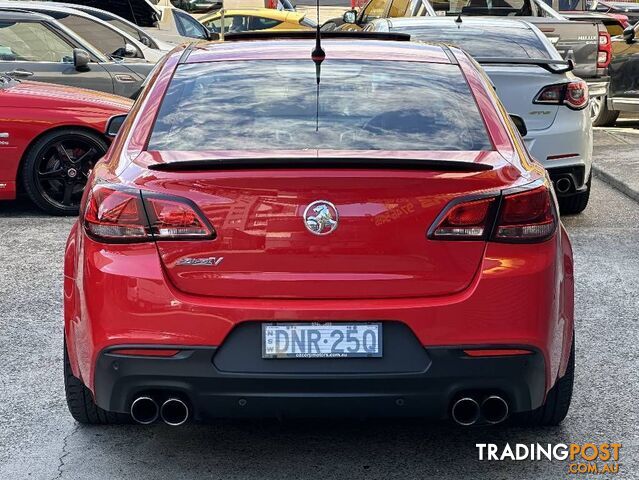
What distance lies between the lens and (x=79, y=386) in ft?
16.0

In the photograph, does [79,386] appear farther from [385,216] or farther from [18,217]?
[18,217]

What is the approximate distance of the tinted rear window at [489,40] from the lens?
35.3 feet

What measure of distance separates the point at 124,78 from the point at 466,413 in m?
9.84

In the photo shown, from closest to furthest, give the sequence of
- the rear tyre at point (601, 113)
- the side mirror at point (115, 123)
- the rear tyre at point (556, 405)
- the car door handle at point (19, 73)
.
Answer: the rear tyre at point (556, 405)
the side mirror at point (115, 123)
the car door handle at point (19, 73)
the rear tyre at point (601, 113)

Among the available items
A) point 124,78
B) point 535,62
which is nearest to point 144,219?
point 535,62

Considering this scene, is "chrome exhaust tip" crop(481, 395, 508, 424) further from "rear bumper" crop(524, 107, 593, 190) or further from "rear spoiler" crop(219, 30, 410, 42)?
"rear bumper" crop(524, 107, 593, 190)

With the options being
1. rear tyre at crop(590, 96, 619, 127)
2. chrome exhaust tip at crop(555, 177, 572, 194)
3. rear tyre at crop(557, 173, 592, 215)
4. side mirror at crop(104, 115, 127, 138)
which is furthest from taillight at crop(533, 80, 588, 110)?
rear tyre at crop(590, 96, 619, 127)

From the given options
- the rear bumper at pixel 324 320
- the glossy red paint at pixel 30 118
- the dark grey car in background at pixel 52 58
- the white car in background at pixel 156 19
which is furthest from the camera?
the white car in background at pixel 156 19

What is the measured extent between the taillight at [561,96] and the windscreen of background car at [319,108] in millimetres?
4726

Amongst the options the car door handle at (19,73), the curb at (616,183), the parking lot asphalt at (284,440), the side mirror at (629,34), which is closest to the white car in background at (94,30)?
the car door handle at (19,73)

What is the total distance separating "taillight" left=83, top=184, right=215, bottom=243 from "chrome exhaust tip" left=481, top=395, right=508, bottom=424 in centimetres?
107

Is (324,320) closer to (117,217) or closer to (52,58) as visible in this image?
(117,217)

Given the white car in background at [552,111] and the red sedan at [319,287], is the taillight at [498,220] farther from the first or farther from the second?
the white car in background at [552,111]

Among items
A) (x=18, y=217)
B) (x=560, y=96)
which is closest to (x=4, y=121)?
(x=18, y=217)
